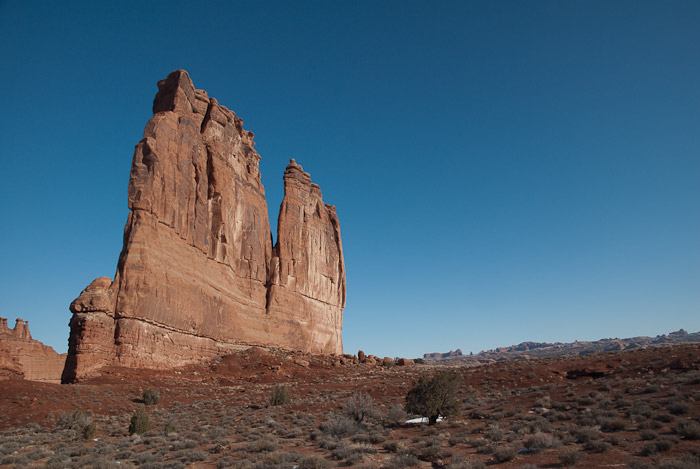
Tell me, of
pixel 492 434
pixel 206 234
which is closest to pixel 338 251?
pixel 206 234

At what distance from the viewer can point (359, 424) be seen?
52.1ft

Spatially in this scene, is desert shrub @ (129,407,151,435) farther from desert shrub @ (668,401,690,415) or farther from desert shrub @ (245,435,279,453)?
desert shrub @ (668,401,690,415)

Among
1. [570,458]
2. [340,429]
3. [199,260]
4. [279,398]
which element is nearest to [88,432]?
[340,429]

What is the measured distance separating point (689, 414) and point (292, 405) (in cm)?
1742

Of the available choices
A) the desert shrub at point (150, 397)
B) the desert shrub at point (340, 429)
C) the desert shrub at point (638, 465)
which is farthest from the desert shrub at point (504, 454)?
the desert shrub at point (150, 397)

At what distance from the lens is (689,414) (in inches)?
468

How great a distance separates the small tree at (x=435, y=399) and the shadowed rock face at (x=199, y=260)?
2094 cm

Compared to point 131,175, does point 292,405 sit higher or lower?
lower

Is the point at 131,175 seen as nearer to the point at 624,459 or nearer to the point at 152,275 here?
the point at 152,275

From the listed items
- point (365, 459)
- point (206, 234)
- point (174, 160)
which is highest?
point (174, 160)

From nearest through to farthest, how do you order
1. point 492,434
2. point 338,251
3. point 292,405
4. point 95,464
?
point 95,464 < point 492,434 < point 292,405 < point 338,251

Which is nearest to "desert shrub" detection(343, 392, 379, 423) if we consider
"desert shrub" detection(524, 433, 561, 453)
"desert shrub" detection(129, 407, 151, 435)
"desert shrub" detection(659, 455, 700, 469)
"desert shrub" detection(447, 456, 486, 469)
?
"desert shrub" detection(447, 456, 486, 469)

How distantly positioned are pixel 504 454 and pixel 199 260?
32.8m

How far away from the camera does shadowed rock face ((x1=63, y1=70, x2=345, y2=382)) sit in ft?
93.7
